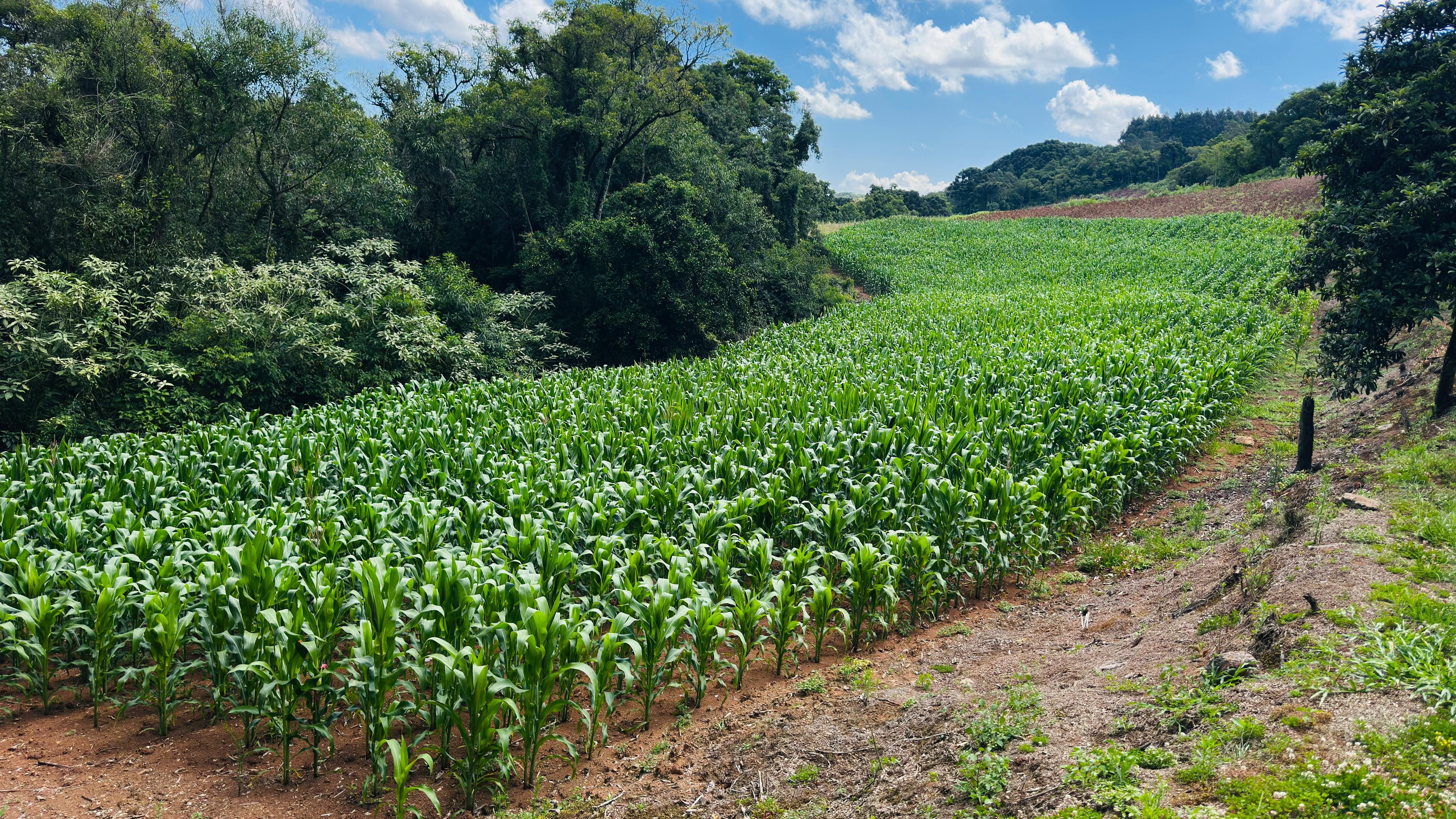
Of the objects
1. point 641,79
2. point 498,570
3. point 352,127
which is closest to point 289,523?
point 498,570

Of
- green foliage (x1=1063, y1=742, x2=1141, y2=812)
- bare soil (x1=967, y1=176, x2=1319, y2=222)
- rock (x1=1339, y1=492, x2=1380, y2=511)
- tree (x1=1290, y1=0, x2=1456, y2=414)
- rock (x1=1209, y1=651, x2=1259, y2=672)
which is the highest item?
bare soil (x1=967, y1=176, x2=1319, y2=222)

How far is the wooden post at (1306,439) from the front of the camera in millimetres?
8289

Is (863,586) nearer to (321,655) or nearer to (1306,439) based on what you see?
(321,655)

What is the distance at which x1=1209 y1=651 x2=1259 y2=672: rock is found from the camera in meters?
3.85

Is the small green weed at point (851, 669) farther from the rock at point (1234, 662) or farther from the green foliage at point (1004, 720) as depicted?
the rock at point (1234, 662)

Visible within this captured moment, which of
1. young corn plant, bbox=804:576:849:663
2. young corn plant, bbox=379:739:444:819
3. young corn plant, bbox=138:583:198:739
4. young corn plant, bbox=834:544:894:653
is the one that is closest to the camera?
young corn plant, bbox=379:739:444:819

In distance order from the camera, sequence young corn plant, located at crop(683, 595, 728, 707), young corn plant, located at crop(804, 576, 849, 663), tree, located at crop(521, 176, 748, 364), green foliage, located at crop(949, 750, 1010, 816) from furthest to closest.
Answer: tree, located at crop(521, 176, 748, 364)
young corn plant, located at crop(804, 576, 849, 663)
young corn plant, located at crop(683, 595, 728, 707)
green foliage, located at crop(949, 750, 1010, 816)

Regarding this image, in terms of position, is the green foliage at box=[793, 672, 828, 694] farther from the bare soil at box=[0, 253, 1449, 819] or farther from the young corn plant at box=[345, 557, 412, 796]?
the young corn plant at box=[345, 557, 412, 796]

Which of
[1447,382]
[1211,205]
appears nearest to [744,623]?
[1447,382]

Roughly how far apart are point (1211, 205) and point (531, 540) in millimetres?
54191

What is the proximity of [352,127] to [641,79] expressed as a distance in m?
9.40

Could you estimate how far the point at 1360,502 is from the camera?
6.38 meters

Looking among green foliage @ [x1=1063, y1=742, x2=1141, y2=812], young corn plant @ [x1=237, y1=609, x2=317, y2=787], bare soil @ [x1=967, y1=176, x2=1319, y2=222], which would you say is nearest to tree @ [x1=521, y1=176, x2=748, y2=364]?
young corn plant @ [x1=237, y1=609, x2=317, y2=787]

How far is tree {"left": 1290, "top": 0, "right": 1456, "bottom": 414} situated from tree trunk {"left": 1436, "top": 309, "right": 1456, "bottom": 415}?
0.04ft
